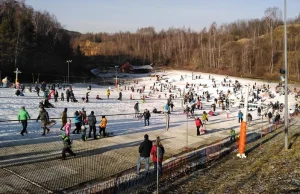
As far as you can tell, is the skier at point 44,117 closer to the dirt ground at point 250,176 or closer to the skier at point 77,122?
the skier at point 77,122

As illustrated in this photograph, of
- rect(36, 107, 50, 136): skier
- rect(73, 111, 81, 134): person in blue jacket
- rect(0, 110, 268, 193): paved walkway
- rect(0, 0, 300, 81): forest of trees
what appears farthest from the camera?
rect(0, 0, 300, 81): forest of trees

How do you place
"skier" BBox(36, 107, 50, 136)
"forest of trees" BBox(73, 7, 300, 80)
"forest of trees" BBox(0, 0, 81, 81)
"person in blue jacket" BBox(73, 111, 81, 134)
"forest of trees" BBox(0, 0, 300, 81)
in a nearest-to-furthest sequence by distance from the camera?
1. "skier" BBox(36, 107, 50, 136)
2. "person in blue jacket" BBox(73, 111, 81, 134)
3. "forest of trees" BBox(0, 0, 81, 81)
4. "forest of trees" BBox(0, 0, 300, 81)
5. "forest of trees" BBox(73, 7, 300, 80)

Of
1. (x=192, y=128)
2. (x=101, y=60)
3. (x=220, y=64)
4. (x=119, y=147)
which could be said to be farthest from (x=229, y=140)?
(x=101, y=60)

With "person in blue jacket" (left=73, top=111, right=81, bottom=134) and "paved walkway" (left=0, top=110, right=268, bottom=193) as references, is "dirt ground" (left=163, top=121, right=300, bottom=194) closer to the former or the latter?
"paved walkway" (left=0, top=110, right=268, bottom=193)

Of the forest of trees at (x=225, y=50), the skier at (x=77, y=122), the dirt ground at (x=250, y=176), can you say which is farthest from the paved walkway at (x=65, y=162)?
the forest of trees at (x=225, y=50)

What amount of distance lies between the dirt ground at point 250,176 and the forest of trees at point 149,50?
57.5 m

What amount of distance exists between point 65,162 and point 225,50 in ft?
322

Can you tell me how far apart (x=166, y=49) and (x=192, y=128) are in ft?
333

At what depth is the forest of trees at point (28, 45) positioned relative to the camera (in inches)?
2675

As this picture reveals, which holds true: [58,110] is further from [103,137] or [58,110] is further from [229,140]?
[229,140]

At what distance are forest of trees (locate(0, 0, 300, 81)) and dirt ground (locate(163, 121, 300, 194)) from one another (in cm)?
5754

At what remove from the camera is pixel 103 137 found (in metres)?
17.5

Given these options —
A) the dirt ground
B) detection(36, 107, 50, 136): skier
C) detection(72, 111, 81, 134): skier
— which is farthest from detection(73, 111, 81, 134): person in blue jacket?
the dirt ground

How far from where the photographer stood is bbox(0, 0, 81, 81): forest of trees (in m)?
67.9
